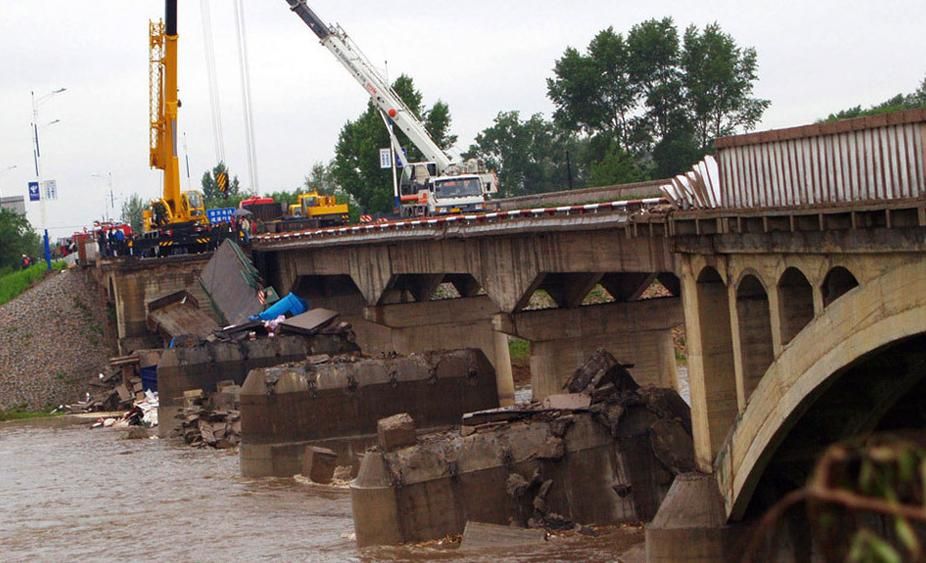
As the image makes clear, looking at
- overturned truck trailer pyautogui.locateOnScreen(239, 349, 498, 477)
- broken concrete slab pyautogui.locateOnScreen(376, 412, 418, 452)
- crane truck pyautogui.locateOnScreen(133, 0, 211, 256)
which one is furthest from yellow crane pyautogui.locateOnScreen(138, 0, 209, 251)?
broken concrete slab pyautogui.locateOnScreen(376, 412, 418, 452)

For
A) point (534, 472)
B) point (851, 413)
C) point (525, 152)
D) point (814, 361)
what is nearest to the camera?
point (814, 361)

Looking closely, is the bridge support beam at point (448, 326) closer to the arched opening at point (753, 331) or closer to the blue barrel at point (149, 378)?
the blue barrel at point (149, 378)

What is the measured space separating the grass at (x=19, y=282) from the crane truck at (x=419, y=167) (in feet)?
72.0

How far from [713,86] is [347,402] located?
5639 cm

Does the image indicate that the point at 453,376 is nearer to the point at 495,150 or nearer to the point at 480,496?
the point at 480,496

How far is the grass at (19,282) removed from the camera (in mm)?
79375

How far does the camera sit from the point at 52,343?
70000 mm

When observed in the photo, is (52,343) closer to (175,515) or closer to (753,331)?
(175,515)

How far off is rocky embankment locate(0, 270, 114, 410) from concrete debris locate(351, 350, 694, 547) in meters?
40.8

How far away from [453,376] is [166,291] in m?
29.5

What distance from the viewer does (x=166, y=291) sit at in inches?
2699

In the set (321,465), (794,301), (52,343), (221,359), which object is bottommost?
(321,465)

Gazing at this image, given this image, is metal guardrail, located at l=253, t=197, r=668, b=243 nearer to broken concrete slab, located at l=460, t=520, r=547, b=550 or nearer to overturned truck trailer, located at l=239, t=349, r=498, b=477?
overturned truck trailer, located at l=239, t=349, r=498, b=477

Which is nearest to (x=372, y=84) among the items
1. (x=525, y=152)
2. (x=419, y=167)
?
(x=419, y=167)
